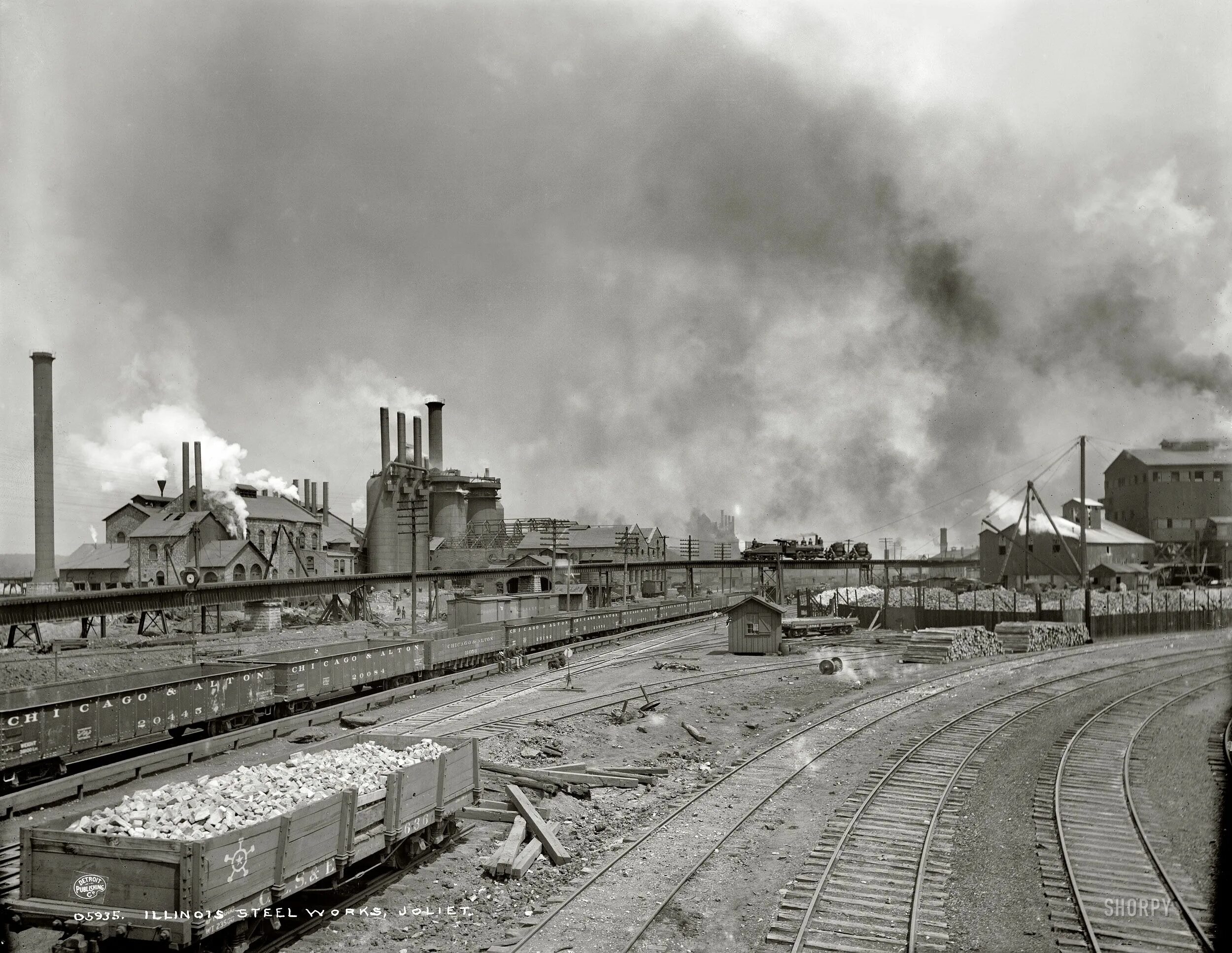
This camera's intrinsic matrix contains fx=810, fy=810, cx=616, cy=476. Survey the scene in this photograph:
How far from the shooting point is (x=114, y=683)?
19.7 meters

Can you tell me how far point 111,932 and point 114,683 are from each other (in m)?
13.9

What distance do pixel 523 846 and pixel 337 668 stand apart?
12.8 meters

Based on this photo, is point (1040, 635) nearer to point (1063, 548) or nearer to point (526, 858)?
point (1063, 548)

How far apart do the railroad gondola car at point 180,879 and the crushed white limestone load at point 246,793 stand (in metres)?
0.23

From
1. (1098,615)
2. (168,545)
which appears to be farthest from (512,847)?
(168,545)

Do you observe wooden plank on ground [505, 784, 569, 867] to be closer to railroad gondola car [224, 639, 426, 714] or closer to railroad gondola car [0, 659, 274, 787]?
railroad gondola car [0, 659, 274, 787]

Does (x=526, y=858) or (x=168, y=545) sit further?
(x=168, y=545)

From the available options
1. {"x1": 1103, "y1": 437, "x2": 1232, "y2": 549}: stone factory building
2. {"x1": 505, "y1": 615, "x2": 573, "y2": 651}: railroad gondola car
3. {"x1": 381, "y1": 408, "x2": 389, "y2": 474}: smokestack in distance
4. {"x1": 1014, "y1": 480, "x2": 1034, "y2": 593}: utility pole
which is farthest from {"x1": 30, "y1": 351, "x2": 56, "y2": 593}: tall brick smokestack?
{"x1": 1103, "y1": 437, "x2": 1232, "y2": 549}: stone factory building

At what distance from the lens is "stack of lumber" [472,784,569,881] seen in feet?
39.0

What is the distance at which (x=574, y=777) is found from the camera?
1619cm

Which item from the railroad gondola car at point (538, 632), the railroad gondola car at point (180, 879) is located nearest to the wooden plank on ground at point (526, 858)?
the railroad gondola car at point (180, 879)

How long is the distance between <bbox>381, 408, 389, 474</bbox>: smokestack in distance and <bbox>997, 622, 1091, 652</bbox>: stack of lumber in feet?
177

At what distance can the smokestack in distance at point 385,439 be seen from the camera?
7500cm

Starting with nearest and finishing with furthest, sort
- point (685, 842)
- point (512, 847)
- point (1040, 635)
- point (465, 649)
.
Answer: point (512, 847)
point (685, 842)
point (465, 649)
point (1040, 635)
